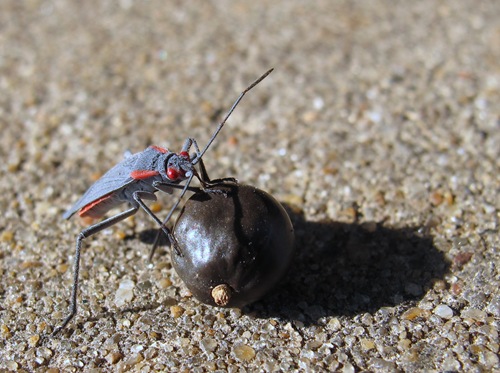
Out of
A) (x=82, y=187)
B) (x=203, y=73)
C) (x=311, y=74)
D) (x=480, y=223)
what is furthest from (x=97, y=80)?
(x=480, y=223)

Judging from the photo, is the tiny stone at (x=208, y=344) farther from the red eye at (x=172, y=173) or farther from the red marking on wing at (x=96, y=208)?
the red marking on wing at (x=96, y=208)

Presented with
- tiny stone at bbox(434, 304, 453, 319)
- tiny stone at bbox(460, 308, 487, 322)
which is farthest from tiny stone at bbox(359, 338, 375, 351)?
tiny stone at bbox(460, 308, 487, 322)

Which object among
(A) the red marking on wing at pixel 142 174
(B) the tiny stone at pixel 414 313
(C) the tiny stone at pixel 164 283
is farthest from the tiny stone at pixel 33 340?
(B) the tiny stone at pixel 414 313

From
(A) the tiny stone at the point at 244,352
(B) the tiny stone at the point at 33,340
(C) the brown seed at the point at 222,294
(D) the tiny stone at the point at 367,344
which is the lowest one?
(D) the tiny stone at the point at 367,344

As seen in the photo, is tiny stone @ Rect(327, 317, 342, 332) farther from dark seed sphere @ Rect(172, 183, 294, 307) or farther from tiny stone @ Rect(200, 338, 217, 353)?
tiny stone @ Rect(200, 338, 217, 353)

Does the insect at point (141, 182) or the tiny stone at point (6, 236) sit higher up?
the insect at point (141, 182)

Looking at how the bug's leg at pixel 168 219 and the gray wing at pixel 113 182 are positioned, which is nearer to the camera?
the bug's leg at pixel 168 219

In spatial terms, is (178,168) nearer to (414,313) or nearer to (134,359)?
(134,359)

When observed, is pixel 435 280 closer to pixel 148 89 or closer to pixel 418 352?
pixel 418 352
